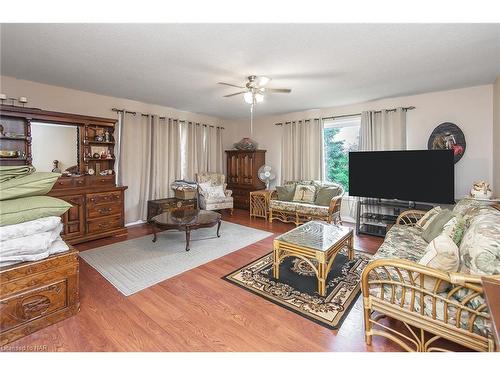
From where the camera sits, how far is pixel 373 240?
3.83m

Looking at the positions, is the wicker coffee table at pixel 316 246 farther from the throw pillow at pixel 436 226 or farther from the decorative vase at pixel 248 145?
the decorative vase at pixel 248 145

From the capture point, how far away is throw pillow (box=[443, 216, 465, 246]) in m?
1.95

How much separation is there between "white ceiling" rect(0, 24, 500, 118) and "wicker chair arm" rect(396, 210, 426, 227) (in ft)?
6.04

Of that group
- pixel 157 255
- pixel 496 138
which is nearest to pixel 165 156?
pixel 157 255

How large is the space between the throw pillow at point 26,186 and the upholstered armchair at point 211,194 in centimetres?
344

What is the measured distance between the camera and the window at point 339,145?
4918mm

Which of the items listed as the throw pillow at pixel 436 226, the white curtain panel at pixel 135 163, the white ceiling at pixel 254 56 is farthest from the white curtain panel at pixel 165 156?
the throw pillow at pixel 436 226

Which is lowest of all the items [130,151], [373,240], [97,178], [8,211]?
[373,240]

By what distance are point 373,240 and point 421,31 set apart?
289cm

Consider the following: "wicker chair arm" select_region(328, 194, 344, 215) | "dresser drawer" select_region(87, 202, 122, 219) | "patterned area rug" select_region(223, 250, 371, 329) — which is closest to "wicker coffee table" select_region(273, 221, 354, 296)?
"patterned area rug" select_region(223, 250, 371, 329)

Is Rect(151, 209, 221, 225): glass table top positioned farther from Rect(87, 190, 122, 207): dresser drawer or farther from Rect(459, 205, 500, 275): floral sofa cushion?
Rect(459, 205, 500, 275): floral sofa cushion

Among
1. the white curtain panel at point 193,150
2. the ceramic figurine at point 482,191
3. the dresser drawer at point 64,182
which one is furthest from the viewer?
the white curtain panel at point 193,150
